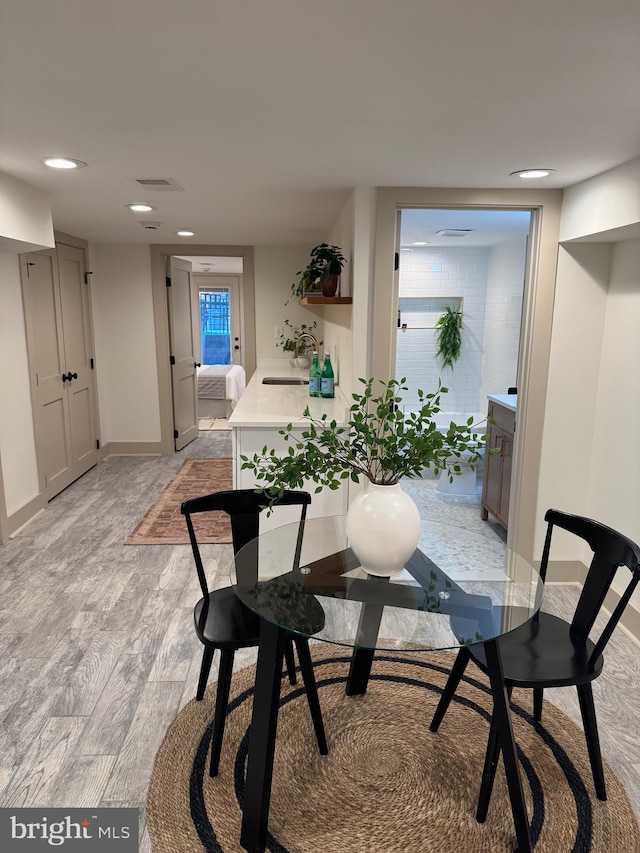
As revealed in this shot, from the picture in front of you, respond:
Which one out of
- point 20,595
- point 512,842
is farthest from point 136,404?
point 512,842

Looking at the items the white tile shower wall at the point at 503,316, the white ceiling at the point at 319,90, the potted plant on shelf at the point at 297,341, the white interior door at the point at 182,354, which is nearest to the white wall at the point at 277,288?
the potted plant on shelf at the point at 297,341

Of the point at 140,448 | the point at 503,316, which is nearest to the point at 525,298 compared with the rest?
the point at 503,316

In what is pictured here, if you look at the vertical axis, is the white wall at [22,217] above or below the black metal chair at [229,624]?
above

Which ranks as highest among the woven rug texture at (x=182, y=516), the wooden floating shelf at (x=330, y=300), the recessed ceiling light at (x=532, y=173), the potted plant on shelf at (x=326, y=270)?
the recessed ceiling light at (x=532, y=173)

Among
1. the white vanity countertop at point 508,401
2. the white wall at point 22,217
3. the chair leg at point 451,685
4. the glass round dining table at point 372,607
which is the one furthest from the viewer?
the white vanity countertop at point 508,401

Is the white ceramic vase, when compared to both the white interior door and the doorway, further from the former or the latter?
the white interior door

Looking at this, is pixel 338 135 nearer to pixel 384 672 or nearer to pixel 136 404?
pixel 384 672

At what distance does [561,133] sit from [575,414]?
5.43 feet

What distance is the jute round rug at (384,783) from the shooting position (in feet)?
5.62

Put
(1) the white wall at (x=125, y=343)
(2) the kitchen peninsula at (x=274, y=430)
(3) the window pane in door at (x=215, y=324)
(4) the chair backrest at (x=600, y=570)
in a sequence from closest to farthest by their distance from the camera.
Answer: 1. (4) the chair backrest at (x=600, y=570)
2. (2) the kitchen peninsula at (x=274, y=430)
3. (1) the white wall at (x=125, y=343)
4. (3) the window pane in door at (x=215, y=324)

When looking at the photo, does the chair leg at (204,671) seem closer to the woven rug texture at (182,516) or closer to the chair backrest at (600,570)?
the chair backrest at (600,570)

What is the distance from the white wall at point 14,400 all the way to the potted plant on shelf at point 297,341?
250 cm

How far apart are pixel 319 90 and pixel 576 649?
1.87 m

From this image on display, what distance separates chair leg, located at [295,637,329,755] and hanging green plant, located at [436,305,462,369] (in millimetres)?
4827
